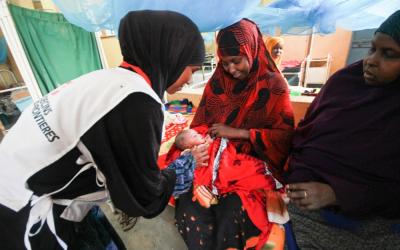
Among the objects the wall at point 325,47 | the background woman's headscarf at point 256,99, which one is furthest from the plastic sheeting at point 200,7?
the wall at point 325,47

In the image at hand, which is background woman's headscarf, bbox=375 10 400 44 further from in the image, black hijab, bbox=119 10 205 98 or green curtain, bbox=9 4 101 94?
green curtain, bbox=9 4 101 94

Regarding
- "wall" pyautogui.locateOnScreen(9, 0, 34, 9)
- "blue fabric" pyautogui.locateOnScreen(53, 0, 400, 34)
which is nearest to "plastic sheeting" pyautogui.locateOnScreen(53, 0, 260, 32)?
"blue fabric" pyautogui.locateOnScreen(53, 0, 400, 34)

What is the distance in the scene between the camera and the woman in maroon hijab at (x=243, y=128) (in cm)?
114

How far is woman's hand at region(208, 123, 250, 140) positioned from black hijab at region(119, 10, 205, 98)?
0.66m

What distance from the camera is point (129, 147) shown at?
23.5 inches

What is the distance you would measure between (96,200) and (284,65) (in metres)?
5.43

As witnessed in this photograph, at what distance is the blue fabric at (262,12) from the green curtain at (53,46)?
150 cm

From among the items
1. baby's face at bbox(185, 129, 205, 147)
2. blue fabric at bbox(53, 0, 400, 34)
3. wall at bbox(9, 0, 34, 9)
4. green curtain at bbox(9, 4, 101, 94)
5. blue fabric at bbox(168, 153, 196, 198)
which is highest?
wall at bbox(9, 0, 34, 9)

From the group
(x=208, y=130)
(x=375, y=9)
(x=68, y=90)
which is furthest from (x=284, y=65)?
(x=68, y=90)

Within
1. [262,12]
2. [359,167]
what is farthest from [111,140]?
[262,12]

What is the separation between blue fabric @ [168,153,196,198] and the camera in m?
0.91

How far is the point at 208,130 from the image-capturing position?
4.75 ft

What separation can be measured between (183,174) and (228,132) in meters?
0.51

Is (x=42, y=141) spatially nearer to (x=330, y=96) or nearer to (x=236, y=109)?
(x=236, y=109)
